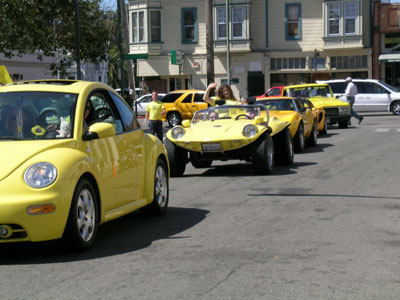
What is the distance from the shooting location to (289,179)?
13.0 m

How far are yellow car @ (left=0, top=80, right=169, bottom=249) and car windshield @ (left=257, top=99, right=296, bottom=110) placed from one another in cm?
991

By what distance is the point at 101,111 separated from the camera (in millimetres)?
8016

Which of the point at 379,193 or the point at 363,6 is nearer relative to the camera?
the point at 379,193

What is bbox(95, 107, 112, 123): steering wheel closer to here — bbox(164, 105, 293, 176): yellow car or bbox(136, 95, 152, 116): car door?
bbox(164, 105, 293, 176): yellow car

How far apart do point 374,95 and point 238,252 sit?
103 ft

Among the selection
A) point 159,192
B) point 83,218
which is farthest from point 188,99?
point 83,218

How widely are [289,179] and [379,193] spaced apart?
87.0 inches

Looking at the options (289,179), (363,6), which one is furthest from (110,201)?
(363,6)

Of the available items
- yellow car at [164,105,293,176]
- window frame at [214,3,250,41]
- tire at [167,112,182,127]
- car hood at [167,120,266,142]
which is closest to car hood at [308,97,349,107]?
tire at [167,112,182,127]

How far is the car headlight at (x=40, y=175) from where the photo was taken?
649cm

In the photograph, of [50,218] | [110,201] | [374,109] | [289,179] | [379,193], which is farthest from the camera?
[374,109]

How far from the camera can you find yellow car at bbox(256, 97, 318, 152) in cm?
1778

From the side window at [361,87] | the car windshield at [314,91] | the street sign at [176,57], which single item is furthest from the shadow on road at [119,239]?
the street sign at [176,57]

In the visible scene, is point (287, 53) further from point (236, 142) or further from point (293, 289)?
point (293, 289)
